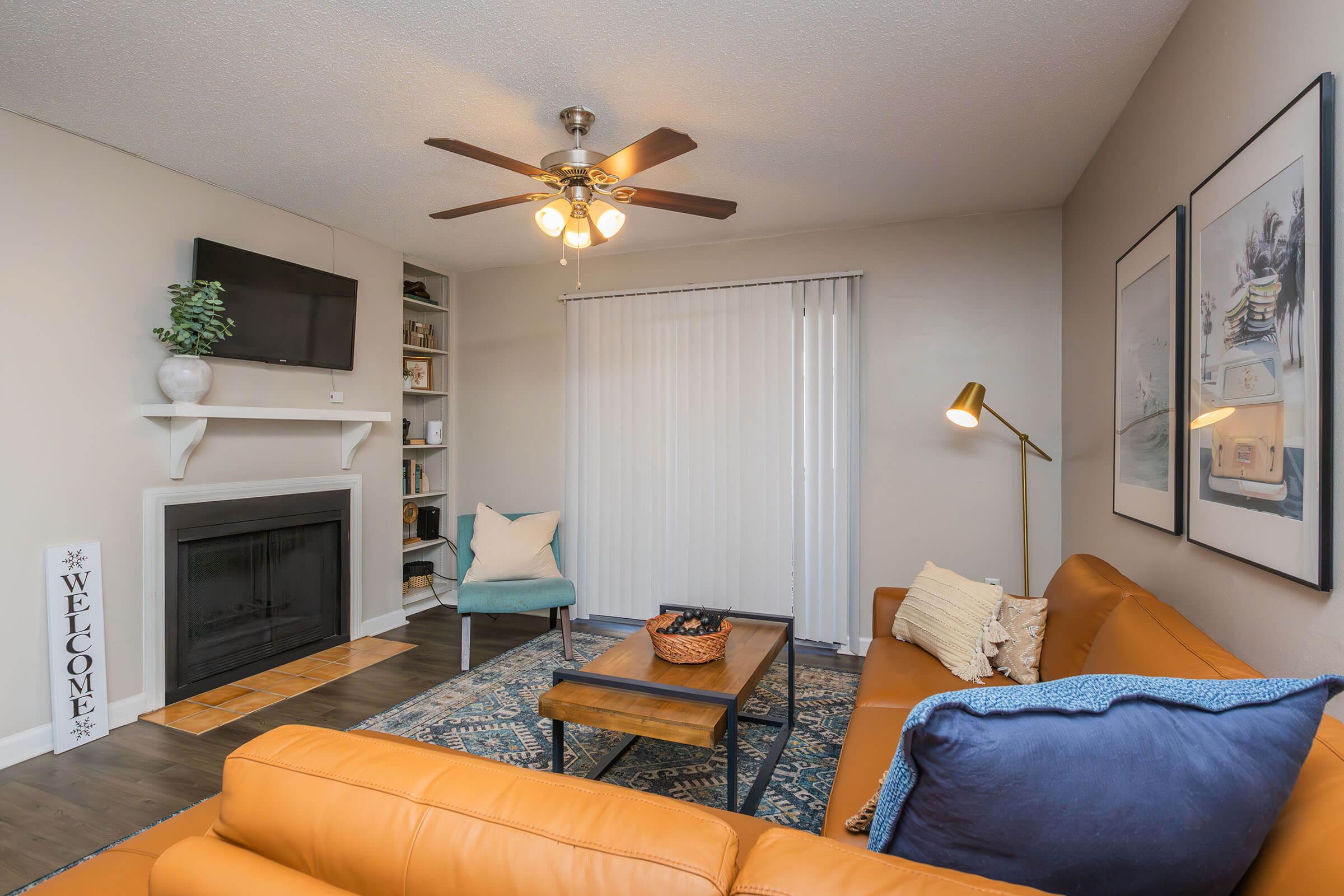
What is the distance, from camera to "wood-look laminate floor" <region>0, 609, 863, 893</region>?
6.74 feet

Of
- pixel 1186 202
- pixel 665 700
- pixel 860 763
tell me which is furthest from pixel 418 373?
pixel 1186 202

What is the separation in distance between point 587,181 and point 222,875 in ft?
7.24

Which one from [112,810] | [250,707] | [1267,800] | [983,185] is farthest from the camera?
[983,185]

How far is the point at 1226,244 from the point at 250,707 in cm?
414

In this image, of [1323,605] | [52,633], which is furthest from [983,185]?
[52,633]

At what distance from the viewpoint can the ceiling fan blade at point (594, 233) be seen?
98.7 inches

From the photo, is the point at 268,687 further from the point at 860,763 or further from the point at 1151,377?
the point at 1151,377

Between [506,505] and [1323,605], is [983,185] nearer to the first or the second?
[1323,605]

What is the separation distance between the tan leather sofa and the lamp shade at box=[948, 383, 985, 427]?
2.26 m

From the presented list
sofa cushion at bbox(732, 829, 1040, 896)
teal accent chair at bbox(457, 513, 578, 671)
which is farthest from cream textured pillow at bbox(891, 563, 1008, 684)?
teal accent chair at bbox(457, 513, 578, 671)

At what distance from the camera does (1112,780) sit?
79 centimetres

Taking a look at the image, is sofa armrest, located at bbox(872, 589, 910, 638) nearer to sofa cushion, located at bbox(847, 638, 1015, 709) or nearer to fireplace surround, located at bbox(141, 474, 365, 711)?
sofa cushion, located at bbox(847, 638, 1015, 709)

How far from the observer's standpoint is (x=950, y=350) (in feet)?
12.5

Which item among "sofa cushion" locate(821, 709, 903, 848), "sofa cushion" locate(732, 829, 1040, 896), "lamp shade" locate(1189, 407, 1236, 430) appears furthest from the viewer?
"lamp shade" locate(1189, 407, 1236, 430)
